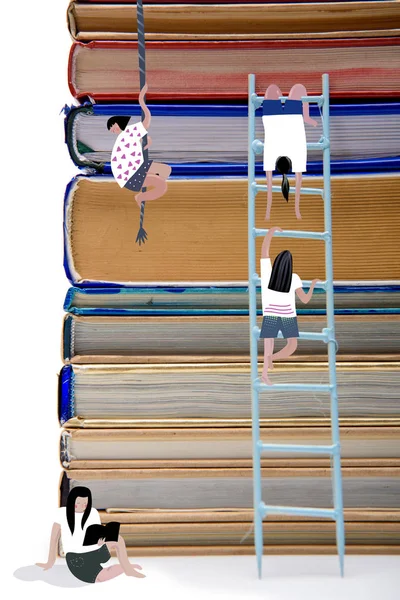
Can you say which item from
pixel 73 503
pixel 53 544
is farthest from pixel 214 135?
pixel 53 544

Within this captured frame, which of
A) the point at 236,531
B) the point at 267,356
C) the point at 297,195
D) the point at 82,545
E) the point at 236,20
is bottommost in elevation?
the point at 236,531

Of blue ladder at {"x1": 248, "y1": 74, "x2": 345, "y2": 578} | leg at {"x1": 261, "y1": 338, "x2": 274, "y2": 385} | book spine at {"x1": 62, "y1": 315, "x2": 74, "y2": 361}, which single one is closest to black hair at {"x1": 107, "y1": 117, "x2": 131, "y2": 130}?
blue ladder at {"x1": 248, "y1": 74, "x2": 345, "y2": 578}

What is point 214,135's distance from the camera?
241 cm

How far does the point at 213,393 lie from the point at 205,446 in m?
0.17

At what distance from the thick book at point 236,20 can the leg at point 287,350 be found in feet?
3.20

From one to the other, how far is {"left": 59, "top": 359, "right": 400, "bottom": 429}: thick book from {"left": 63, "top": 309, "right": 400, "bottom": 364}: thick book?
1.8 inches

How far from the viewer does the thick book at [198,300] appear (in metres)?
2.40

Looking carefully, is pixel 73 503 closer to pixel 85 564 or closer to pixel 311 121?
pixel 85 564

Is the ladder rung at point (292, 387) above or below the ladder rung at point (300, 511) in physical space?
above

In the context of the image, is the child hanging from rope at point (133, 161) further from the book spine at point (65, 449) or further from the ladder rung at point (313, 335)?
the book spine at point (65, 449)

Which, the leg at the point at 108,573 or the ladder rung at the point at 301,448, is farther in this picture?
the ladder rung at the point at 301,448

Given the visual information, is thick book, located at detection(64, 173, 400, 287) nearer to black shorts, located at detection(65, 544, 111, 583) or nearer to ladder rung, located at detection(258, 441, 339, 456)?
ladder rung, located at detection(258, 441, 339, 456)

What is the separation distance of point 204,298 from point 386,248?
0.60 metres

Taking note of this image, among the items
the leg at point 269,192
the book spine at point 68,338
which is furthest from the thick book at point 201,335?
the leg at point 269,192
